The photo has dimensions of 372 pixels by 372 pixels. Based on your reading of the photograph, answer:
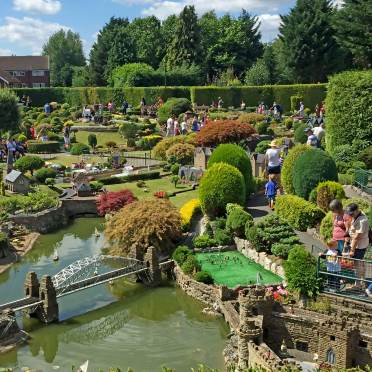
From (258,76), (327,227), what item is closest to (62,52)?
(258,76)

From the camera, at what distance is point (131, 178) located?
33844mm

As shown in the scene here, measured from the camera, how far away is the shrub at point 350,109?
28234 mm

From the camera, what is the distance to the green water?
50.1 ft

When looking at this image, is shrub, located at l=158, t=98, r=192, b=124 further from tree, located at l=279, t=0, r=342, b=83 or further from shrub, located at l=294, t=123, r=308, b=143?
shrub, located at l=294, t=123, r=308, b=143

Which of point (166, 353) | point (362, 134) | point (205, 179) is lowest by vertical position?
point (166, 353)

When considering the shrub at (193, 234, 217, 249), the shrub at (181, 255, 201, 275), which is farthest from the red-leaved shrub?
the shrub at (181, 255, 201, 275)

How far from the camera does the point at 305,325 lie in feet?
47.4

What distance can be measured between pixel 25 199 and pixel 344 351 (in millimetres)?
18829

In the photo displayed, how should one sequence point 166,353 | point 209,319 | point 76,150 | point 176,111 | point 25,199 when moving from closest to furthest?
point 166,353 → point 209,319 → point 25,199 → point 76,150 → point 176,111

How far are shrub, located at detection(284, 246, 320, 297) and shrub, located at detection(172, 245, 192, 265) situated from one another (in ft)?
17.0

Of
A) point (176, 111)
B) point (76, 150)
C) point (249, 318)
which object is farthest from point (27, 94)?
point (249, 318)

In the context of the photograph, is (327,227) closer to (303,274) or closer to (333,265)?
(303,274)

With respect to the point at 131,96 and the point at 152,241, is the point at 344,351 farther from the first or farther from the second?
the point at 131,96

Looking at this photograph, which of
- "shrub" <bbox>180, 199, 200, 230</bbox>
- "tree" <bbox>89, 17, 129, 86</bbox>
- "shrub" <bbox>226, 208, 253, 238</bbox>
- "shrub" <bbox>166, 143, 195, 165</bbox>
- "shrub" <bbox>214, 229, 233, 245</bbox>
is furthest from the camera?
"tree" <bbox>89, 17, 129, 86</bbox>
